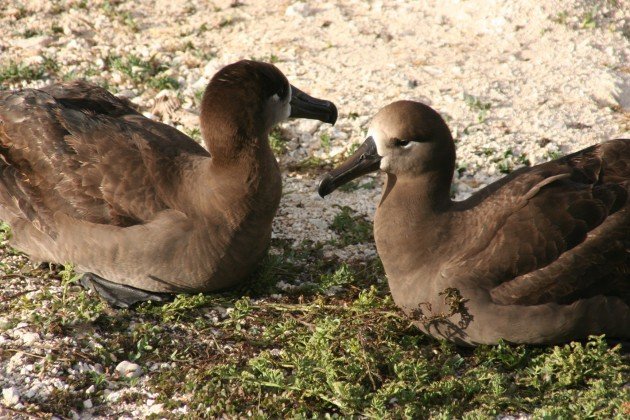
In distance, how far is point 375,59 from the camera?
8.47 meters

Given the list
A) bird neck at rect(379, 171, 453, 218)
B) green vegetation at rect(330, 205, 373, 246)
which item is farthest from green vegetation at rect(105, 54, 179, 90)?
bird neck at rect(379, 171, 453, 218)

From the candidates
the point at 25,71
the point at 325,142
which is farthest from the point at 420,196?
the point at 25,71

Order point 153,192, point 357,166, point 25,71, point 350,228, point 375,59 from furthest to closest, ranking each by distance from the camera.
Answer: point 375,59 → point 25,71 → point 350,228 → point 153,192 → point 357,166

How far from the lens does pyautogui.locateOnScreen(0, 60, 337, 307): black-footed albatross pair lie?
5707 mm

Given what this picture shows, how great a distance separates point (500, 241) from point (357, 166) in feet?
3.24

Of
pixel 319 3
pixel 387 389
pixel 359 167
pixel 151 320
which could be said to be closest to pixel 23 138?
pixel 151 320

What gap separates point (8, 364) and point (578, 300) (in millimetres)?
3267

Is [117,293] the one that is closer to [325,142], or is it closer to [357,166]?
[357,166]

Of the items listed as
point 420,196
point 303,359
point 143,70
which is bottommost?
point 303,359

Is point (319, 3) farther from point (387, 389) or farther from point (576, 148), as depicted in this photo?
point (387, 389)

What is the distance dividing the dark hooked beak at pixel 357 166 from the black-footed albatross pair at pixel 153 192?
1.39ft

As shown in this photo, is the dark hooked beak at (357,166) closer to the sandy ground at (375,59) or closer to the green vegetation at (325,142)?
the sandy ground at (375,59)

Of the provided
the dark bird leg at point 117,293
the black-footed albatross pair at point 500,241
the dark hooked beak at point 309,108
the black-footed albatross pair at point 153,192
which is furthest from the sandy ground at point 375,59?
the black-footed albatross pair at point 500,241

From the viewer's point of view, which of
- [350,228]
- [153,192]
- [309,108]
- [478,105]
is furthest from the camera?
[478,105]
